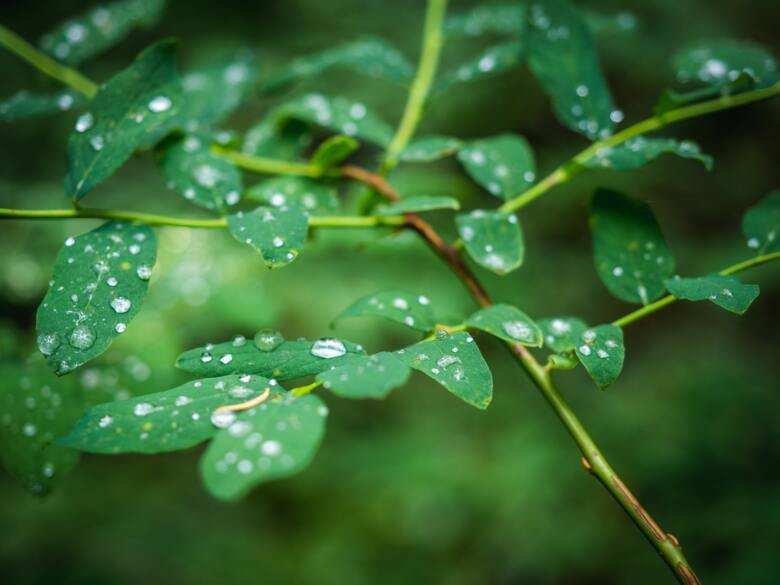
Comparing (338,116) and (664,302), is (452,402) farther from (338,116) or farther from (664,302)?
(664,302)

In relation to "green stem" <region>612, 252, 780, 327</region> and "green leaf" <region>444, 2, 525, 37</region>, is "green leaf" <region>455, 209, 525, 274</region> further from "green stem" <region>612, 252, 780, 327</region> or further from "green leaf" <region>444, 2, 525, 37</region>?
"green leaf" <region>444, 2, 525, 37</region>

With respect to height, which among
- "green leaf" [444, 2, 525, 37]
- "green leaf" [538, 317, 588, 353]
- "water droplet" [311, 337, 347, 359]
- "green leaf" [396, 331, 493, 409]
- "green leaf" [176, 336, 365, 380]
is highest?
"green leaf" [444, 2, 525, 37]

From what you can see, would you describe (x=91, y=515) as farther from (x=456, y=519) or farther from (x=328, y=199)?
(x=328, y=199)

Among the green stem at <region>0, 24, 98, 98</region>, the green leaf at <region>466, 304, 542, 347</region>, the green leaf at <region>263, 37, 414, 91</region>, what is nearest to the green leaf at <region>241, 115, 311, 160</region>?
the green leaf at <region>263, 37, 414, 91</region>

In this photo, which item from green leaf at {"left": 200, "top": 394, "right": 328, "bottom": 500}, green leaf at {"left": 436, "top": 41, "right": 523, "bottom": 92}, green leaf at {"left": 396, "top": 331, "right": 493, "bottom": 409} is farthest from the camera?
green leaf at {"left": 436, "top": 41, "right": 523, "bottom": 92}

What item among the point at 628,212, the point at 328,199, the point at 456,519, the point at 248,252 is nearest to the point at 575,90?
the point at 628,212
